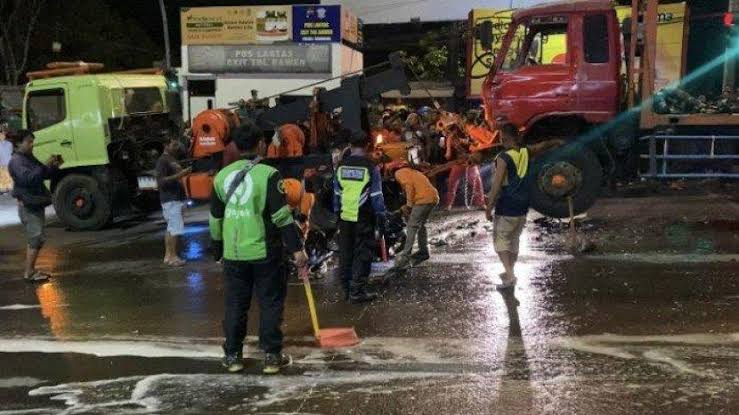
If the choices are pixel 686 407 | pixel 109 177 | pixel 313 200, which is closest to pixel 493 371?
pixel 686 407

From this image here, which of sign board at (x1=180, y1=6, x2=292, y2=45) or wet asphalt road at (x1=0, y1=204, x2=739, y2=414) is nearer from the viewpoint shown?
wet asphalt road at (x1=0, y1=204, x2=739, y2=414)

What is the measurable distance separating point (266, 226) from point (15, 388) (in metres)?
2.04

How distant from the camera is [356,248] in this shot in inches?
256

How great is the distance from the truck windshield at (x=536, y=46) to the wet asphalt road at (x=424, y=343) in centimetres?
259

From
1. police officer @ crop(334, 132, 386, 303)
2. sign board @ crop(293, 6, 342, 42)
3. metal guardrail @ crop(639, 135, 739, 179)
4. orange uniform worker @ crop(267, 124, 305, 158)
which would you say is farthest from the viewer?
sign board @ crop(293, 6, 342, 42)

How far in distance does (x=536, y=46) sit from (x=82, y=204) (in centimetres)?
757

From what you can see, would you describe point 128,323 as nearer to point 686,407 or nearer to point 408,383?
point 408,383

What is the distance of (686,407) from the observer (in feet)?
13.4

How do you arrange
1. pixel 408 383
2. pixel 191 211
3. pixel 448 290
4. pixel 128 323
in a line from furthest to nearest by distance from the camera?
1. pixel 191 211
2. pixel 448 290
3. pixel 128 323
4. pixel 408 383

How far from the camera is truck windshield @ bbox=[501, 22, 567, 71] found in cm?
910

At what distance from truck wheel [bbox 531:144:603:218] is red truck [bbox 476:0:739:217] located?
0.04ft

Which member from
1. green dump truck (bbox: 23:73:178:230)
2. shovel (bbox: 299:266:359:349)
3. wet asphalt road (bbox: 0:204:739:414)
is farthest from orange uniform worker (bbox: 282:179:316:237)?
green dump truck (bbox: 23:73:178:230)

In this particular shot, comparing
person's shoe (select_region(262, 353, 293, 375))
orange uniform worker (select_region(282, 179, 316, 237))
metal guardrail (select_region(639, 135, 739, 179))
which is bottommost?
person's shoe (select_region(262, 353, 293, 375))

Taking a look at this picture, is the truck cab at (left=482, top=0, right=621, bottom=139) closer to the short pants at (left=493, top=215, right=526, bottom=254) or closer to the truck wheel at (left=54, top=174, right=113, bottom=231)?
the short pants at (left=493, top=215, right=526, bottom=254)
